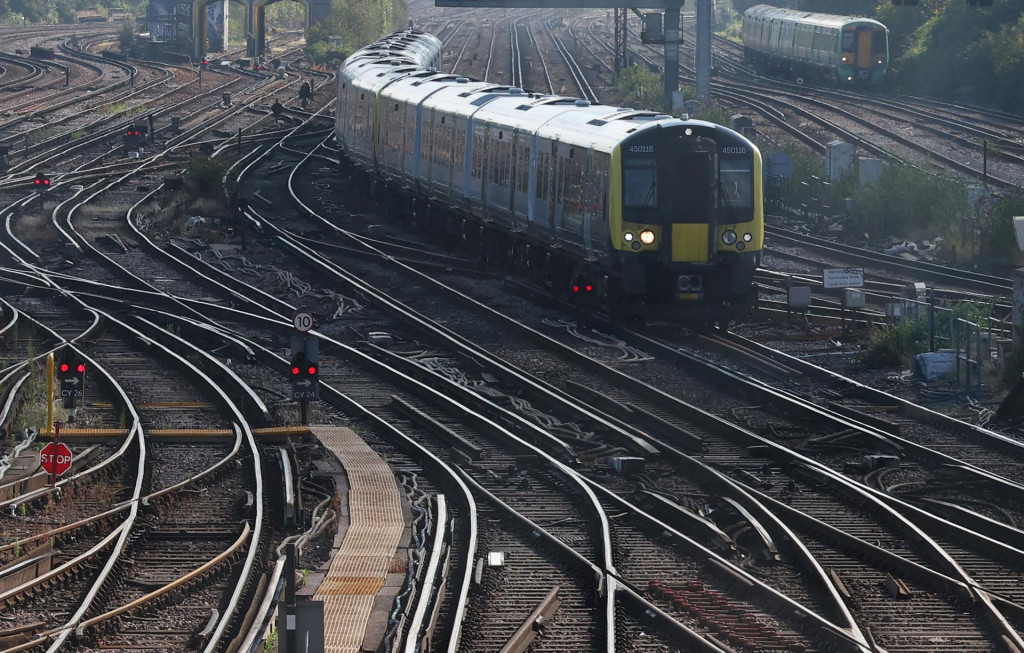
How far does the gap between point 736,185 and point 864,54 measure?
42.1m

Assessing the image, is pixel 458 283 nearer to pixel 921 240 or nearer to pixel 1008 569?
pixel 921 240

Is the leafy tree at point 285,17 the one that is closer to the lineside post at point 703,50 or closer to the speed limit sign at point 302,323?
the lineside post at point 703,50

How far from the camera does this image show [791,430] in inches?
663

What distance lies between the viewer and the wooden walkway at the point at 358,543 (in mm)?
10781

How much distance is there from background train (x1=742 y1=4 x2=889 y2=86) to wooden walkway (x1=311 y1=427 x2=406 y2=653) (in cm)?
4755

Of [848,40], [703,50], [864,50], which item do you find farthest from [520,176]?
[864,50]

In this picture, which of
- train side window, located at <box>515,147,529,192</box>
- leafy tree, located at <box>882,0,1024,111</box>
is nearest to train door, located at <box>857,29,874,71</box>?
leafy tree, located at <box>882,0,1024,111</box>

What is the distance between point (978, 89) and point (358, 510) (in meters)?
49.4

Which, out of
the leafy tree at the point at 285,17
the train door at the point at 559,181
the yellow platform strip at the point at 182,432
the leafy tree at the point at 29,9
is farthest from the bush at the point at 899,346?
the leafy tree at the point at 285,17

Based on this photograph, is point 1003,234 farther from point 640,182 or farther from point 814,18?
point 814,18

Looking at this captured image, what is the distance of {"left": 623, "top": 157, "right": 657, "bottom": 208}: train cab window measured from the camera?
847 inches

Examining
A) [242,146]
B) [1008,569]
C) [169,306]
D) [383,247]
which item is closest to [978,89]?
[242,146]

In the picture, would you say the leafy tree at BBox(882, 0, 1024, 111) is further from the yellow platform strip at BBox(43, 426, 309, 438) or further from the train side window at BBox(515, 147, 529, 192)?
the yellow platform strip at BBox(43, 426, 309, 438)

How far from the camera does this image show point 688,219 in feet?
71.2
